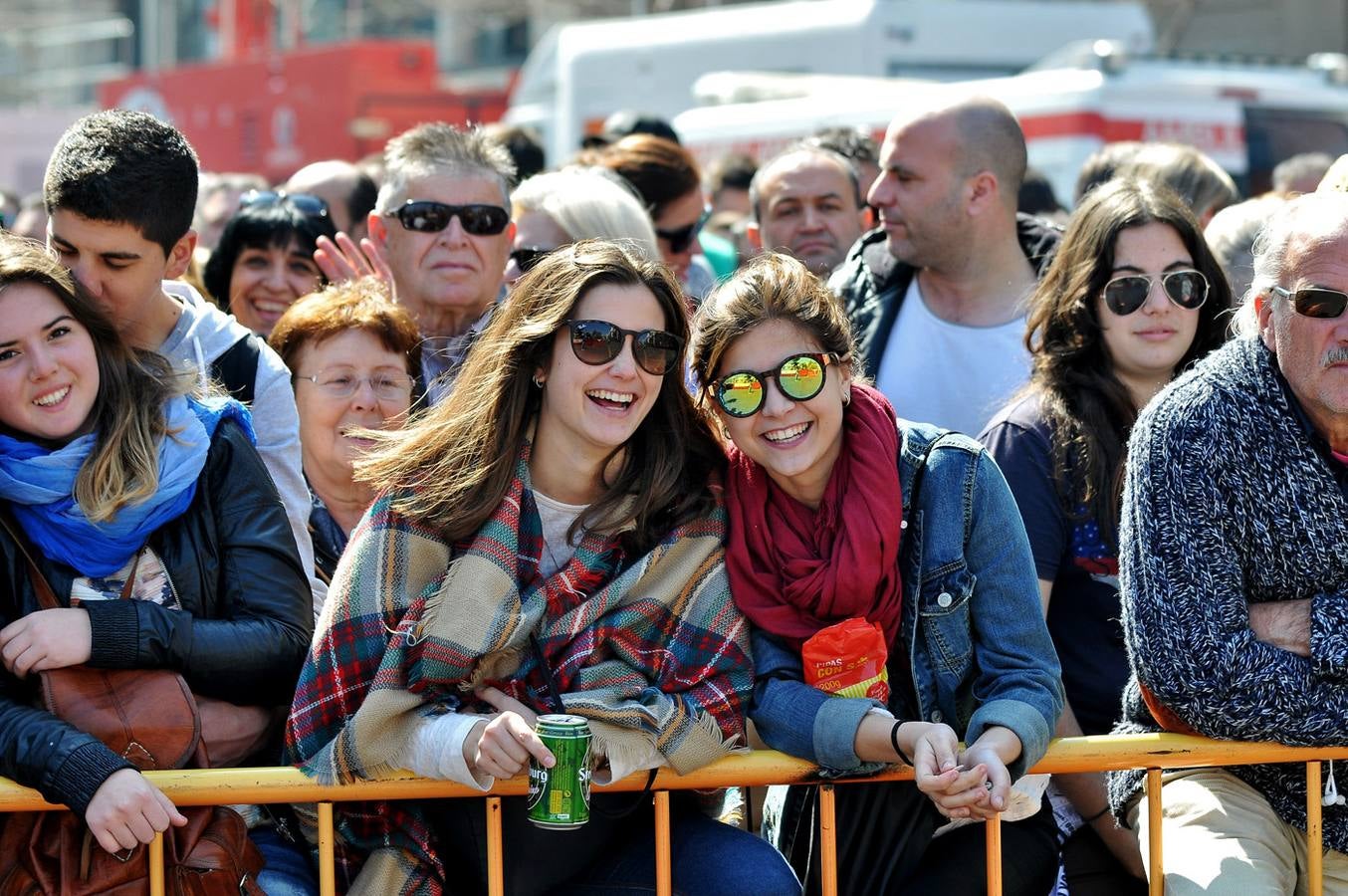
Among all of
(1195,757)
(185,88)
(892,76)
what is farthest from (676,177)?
(185,88)

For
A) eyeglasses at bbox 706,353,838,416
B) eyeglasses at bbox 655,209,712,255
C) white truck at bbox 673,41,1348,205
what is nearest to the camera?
eyeglasses at bbox 706,353,838,416

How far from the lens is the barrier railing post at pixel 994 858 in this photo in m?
3.32

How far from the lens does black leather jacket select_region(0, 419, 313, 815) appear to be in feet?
10.2

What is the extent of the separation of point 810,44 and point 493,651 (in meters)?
10.4

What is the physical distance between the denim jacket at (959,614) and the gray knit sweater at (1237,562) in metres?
0.24

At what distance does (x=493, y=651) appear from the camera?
331 centimetres

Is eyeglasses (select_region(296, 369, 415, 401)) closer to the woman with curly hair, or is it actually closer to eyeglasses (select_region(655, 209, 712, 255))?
the woman with curly hair

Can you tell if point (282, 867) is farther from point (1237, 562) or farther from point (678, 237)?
point (678, 237)

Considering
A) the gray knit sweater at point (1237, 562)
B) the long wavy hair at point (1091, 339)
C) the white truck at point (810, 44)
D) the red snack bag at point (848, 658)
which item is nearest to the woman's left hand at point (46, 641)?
the red snack bag at point (848, 658)

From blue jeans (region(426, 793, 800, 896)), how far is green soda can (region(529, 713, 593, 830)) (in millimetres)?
307

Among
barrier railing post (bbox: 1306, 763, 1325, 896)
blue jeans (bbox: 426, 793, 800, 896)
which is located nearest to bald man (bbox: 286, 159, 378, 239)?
blue jeans (bbox: 426, 793, 800, 896)

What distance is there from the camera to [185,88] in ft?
65.4

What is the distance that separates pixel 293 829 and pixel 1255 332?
238cm

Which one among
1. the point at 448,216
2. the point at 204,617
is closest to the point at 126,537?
the point at 204,617
